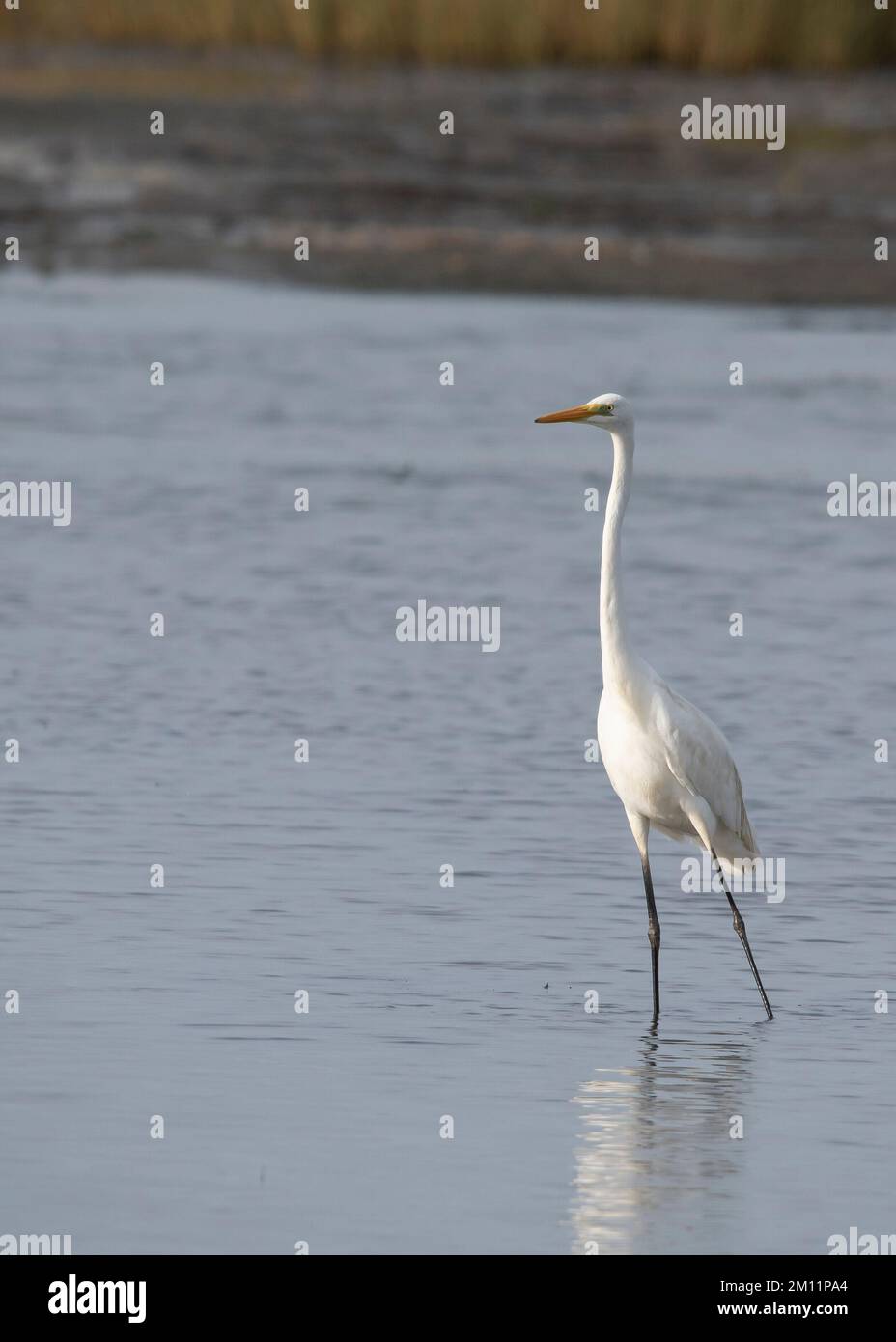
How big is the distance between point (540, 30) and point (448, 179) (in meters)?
7.06

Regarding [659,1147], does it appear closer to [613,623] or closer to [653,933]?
[653,933]

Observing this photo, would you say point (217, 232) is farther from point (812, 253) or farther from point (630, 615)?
point (630, 615)

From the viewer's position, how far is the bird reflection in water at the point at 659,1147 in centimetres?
634

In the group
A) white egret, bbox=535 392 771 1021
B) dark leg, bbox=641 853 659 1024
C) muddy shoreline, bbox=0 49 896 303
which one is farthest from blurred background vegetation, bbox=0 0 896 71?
dark leg, bbox=641 853 659 1024

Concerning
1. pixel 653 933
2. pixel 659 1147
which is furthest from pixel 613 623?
pixel 659 1147

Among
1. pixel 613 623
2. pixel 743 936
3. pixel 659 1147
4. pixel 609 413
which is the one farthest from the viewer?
pixel 609 413

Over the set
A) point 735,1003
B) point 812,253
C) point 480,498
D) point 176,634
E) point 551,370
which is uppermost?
point 812,253

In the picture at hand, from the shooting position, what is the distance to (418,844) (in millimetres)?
9914

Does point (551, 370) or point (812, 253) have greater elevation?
point (812, 253)

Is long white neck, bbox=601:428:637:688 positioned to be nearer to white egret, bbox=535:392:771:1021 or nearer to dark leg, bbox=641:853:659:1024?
white egret, bbox=535:392:771:1021

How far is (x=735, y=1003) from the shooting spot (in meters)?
8.48

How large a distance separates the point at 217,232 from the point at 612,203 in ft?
14.4

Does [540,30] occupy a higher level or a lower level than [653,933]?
higher
